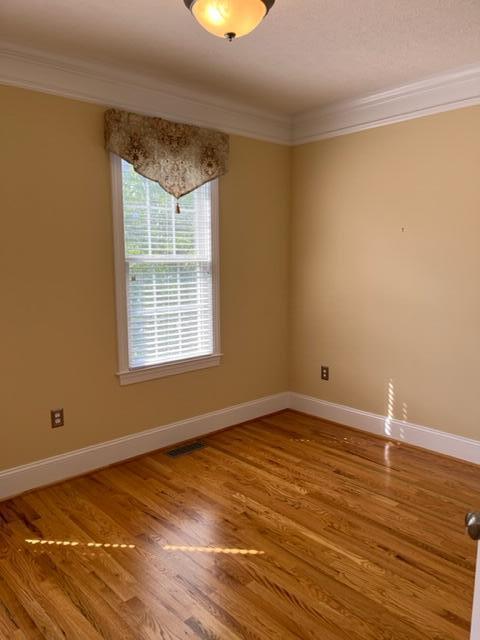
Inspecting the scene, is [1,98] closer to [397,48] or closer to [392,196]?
[397,48]

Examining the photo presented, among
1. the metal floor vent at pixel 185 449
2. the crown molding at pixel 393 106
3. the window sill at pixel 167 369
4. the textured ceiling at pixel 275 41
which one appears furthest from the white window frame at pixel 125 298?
the crown molding at pixel 393 106

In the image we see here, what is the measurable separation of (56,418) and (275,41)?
2.52 meters

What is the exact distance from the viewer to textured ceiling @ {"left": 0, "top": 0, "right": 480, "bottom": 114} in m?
2.23

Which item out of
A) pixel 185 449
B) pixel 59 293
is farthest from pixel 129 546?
pixel 59 293

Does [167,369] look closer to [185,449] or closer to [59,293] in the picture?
[185,449]

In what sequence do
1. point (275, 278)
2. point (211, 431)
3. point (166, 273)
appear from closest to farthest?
1. point (166, 273)
2. point (211, 431)
3. point (275, 278)

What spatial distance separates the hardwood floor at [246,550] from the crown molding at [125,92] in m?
2.36

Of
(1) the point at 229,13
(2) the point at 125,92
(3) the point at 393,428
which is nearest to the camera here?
(1) the point at 229,13

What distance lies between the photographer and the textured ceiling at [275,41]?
2230 mm

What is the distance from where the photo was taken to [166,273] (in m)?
3.39

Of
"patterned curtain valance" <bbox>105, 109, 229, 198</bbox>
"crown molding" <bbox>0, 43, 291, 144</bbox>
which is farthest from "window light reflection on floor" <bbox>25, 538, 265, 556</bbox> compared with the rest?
"crown molding" <bbox>0, 43, 291, 144</bbox>

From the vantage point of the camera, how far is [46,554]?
2264 mm

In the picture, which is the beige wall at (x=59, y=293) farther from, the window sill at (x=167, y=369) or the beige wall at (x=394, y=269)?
the beige wall at (x=394, y=269)

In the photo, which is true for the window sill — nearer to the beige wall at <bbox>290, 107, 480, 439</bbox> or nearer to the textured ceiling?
the beige wall at <bbox>290, 107, 480, 439</bbox>
